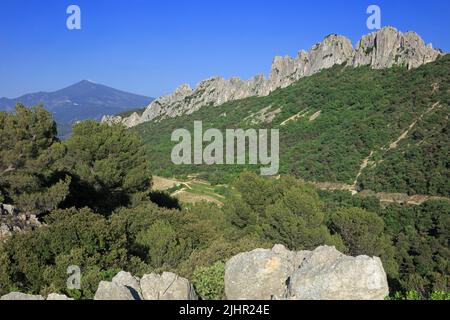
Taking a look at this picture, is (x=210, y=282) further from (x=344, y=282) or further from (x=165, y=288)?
(x=344, y=282)

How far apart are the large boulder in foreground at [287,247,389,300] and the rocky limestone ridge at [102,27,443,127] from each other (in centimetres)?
6857

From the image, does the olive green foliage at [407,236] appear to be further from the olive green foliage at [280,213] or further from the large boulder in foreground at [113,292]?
the large boulder in foreground at [113,292]

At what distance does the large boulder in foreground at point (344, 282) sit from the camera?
7809 mm

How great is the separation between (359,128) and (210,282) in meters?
56.1

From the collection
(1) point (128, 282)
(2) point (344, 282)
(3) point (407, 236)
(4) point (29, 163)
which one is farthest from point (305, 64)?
(1) point (128, 282)

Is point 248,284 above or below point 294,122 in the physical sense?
below

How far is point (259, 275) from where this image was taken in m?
9.61

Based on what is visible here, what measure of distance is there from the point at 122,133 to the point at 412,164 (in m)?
33.4

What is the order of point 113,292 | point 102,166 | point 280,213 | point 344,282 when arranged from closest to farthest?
point 113,292 < point 344,282 < point 280,213 < point 102,166

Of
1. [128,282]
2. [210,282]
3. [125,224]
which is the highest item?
[125,224]

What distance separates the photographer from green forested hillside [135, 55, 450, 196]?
47.6 m
